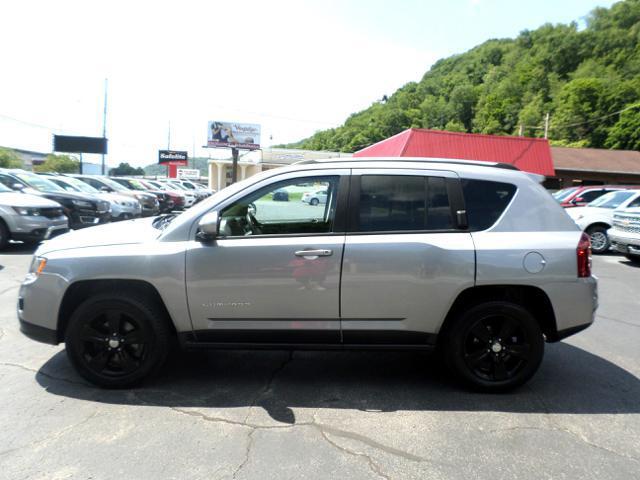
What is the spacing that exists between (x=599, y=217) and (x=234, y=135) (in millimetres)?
50576

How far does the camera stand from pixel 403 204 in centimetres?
357

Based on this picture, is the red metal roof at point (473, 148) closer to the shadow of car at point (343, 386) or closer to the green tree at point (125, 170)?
the shadow of car at point (343, 386)

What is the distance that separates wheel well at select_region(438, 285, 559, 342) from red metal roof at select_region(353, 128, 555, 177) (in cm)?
1897

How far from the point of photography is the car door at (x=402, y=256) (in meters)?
3.41

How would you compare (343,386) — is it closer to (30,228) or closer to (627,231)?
(30,228)

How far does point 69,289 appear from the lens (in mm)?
3535

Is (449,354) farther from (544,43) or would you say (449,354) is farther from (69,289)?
(544,43)

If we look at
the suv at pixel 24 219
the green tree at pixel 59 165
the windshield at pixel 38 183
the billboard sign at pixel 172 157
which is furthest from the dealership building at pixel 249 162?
the suv at pixel 24 219

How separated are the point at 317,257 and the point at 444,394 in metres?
1.54

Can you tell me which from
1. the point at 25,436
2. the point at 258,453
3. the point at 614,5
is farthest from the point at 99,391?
the point at 614,5

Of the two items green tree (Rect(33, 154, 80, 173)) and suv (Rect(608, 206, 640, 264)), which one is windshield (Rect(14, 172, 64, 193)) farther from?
green tree (Rect(33, 154, 80, 173))

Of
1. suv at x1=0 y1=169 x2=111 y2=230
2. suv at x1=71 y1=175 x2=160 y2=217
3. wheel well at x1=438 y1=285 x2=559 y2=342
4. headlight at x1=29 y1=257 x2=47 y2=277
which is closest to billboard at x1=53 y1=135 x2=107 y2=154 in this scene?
suv at x1=71 y1=175 x2=160 y2=217

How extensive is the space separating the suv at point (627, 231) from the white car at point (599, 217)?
1.26 meters

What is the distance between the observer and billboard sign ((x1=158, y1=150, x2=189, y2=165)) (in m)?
71.8
